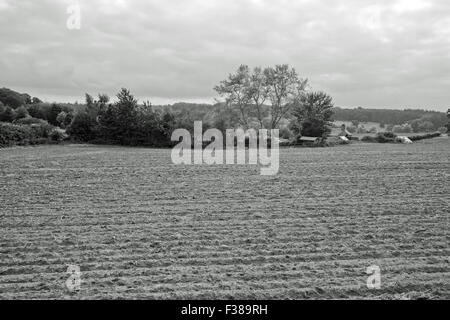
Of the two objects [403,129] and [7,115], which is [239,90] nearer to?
[7,115]

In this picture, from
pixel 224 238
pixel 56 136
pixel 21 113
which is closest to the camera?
pixel 224 238

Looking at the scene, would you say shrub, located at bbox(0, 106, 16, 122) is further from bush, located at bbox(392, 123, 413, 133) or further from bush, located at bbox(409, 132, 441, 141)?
bush, located at bbox(392, 123, 413, 133)

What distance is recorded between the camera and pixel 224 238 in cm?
844

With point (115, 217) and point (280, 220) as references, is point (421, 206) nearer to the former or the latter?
point (280, 220)

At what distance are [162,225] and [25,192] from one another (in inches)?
270

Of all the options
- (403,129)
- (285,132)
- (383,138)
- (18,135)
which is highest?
(403,129)

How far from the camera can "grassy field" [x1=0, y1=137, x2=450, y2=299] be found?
239 inches

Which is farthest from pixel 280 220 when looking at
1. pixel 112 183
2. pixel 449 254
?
pixel 112 183

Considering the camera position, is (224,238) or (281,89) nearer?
(224,238)

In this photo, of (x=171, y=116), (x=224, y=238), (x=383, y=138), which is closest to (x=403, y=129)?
(x=383, y=138)

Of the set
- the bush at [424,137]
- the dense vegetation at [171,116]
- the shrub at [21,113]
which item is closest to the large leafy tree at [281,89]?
the dense vegetation at [171,116]

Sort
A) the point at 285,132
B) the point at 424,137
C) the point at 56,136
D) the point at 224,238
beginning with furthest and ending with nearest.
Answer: the point at 424,137 → the point at 285,132 → the point at 56,136 → the point at 224,238

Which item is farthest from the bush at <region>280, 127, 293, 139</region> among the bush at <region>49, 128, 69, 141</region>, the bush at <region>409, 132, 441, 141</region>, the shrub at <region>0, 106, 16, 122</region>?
the shrub at <region>0, 106, 16, 122</region>

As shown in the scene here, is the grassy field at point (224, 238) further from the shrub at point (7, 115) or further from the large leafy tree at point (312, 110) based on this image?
the shrub at point (7, 115)
